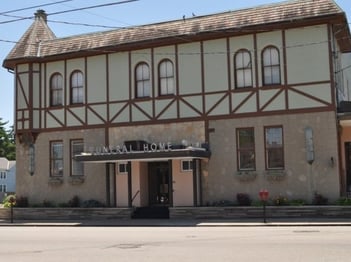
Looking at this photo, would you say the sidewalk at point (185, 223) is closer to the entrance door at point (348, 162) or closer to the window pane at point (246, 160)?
the window pane at point (246, 160)

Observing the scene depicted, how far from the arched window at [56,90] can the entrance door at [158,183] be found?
253 inches

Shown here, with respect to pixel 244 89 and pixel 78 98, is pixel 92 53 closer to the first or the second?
pixel 78 98

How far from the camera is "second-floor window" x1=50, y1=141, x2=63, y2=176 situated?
3169 cm

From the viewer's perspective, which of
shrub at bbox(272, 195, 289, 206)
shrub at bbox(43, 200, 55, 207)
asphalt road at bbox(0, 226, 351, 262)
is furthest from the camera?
shrub at bbox(43, 200, 55, 207)

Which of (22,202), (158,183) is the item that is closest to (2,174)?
(22,202)

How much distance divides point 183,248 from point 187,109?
14.9m

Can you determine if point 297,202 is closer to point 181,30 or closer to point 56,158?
point 181,30

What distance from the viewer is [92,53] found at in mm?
30922

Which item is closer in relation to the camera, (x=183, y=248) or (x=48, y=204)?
(x=183, y=248)

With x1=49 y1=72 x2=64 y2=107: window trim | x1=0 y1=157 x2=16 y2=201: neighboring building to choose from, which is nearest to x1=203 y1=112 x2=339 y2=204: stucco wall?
x1=49 y1=72 x2=64 y2=107: window trim

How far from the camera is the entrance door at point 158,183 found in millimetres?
29891

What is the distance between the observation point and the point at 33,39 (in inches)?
1307

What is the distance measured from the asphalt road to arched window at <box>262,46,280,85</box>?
1055 centimetres

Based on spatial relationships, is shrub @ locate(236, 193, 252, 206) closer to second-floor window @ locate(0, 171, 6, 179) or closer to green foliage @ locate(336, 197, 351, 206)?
green foliage @ locate(336, 197, 351, 206)
